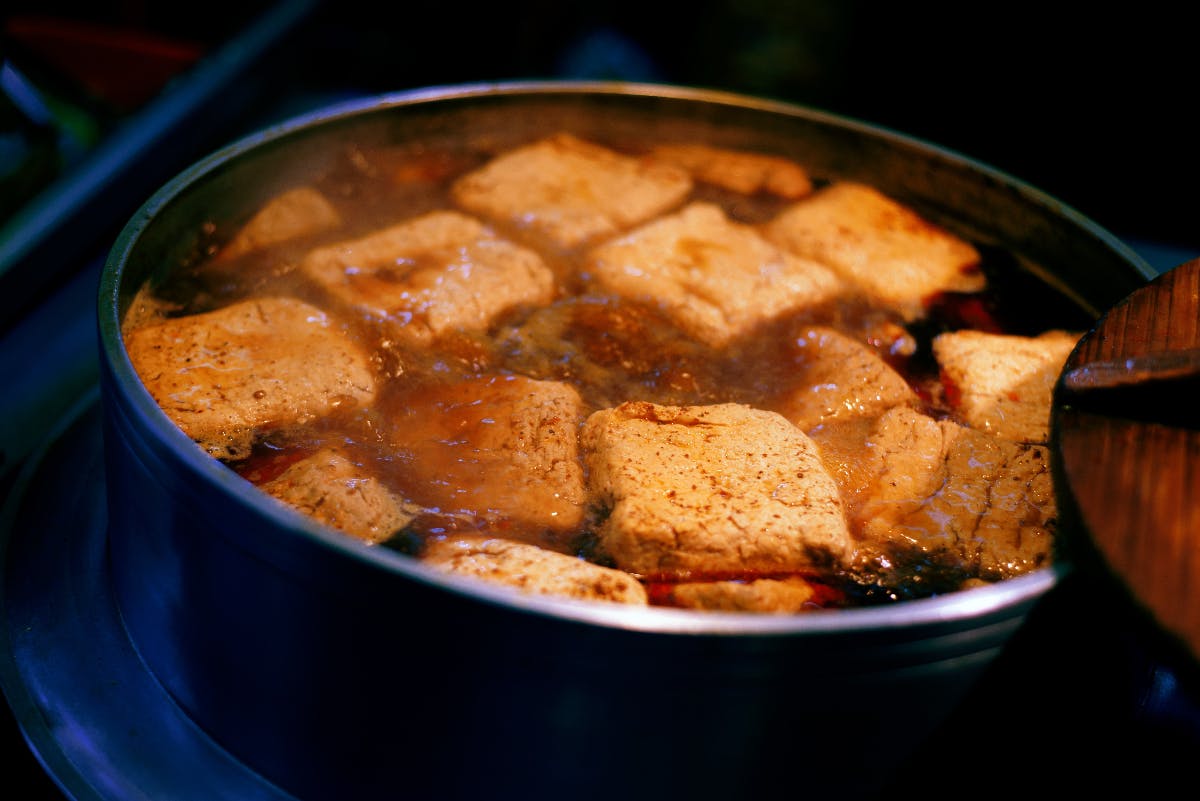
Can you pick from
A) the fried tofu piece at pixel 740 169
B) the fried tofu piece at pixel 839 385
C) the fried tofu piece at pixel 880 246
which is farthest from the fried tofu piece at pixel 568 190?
the fried tofu piece at pixel 839 385

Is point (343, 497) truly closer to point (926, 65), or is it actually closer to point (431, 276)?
point (431, 276)

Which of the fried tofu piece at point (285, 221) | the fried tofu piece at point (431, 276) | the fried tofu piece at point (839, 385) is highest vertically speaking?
the fried tofu piece at point (285, 221)

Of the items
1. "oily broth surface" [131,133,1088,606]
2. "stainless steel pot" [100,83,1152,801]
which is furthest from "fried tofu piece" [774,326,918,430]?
"stainless steel pot" [100,83,1152,801]

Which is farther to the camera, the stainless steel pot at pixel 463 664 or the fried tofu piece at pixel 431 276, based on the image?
the fried tofu piece at pixel 431 276

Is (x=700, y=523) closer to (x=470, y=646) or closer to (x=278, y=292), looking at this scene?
(x=470, y=646)

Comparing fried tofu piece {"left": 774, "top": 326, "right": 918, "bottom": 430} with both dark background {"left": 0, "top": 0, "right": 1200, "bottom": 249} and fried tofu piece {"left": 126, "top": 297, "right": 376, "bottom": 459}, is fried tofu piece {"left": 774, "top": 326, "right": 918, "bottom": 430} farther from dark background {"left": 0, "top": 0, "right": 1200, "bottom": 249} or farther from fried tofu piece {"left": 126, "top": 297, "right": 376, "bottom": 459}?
dark background {"left": 0, "top": 0, "right": 1200, "bottom": 249}

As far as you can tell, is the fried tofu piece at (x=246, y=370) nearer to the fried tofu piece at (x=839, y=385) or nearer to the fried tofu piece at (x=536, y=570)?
the fried tofu piece at (x=536, y=570)

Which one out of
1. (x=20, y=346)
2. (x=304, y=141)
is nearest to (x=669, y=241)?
(x=304, y=141)
